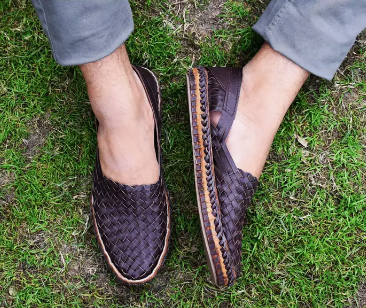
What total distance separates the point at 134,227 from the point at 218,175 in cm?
46

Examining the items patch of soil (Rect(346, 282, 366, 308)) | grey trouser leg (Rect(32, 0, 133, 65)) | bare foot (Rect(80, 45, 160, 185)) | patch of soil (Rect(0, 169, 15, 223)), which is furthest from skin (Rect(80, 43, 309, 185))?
patch of soil (Rect(346, 282, 366, 308))

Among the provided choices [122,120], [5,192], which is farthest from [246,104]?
[5,192]

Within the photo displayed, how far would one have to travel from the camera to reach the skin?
1759mm

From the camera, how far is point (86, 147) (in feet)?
7.01

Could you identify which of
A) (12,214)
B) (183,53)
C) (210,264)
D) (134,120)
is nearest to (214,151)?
(134,120)

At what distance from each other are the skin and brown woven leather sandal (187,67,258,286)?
41mm

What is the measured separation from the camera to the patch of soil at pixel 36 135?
2.16 m

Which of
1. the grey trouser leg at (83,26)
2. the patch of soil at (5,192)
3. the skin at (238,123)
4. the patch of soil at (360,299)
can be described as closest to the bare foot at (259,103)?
the skin at (238,123)

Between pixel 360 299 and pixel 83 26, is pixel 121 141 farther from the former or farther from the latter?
pixel 360 299

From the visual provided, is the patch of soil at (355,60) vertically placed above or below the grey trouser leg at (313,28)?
below

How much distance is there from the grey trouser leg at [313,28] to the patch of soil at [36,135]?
1.19 m

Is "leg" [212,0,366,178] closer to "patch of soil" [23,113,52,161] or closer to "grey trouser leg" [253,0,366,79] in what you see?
"grey trouser leg" [253,0,366,79]

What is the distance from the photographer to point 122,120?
172 centimetres

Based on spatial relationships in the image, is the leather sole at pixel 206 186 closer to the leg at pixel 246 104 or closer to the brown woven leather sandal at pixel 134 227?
the leg at pixel 246 104
